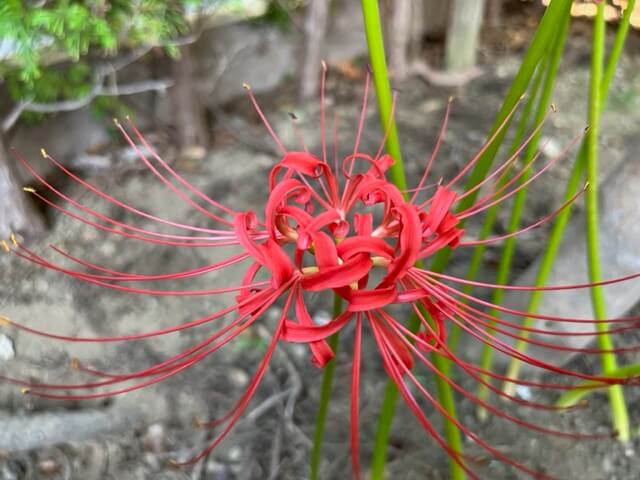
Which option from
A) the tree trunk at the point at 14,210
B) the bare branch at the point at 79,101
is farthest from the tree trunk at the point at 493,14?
the tree trunk at the point at 14,210

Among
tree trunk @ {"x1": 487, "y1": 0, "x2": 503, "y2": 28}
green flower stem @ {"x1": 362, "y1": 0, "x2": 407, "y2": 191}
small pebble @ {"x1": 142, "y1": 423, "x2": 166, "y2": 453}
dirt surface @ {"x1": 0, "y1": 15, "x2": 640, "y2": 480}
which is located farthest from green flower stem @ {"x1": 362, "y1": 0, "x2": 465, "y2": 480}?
tree trunk @ {"x1": 487, "y1": 0, "x2": 503, "y2": 28}

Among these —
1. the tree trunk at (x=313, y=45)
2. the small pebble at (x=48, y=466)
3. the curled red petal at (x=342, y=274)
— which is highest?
the tree trunk at (x=313, y=45)

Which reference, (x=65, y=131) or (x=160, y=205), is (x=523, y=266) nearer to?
(x=160, y=205)

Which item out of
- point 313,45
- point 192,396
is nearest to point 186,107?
point 313,45

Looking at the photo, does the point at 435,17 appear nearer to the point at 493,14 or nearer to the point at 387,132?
the point at 493,14

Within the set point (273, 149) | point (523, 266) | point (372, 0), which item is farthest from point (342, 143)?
point (372, 0)

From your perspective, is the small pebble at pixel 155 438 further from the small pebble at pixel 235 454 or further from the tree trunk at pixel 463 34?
the tree trunk at pixel 463 34

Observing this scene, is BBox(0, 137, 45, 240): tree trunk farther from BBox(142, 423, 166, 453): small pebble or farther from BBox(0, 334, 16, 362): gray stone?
BBox(142, 423, 166, 453): small pebble
